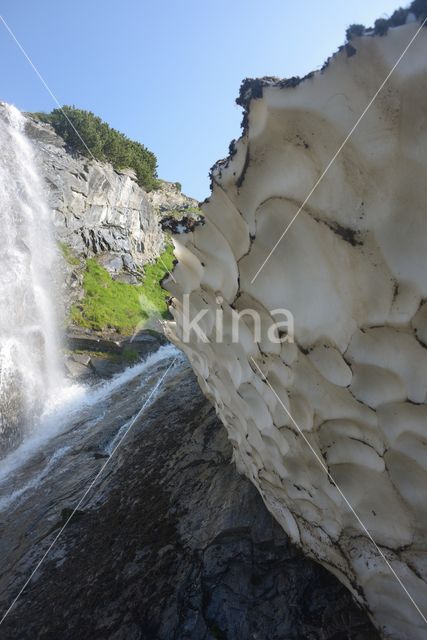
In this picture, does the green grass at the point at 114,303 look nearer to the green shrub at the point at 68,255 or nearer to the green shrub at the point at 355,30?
the green shrub at the point at 68,255

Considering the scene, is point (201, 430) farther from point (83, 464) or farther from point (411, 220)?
point (411, 220)

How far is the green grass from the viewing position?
63.1 ft

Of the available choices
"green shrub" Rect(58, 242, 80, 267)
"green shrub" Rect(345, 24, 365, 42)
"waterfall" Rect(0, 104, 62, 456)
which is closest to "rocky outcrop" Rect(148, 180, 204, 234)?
"green shrub" Rect(58, 242, 80, 267)

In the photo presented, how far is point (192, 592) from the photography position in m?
3.51

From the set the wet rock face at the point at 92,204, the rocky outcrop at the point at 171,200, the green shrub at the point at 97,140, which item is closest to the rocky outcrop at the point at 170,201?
the rocky outcrop at the point at 171,200

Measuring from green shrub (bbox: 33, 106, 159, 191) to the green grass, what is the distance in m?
7.90

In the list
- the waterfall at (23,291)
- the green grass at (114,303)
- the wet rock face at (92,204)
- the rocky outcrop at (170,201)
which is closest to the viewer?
the waterfall at (23,291)

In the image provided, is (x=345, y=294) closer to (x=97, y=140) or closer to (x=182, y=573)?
(x=182, y=573)

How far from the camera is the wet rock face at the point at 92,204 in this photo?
22.1 metres

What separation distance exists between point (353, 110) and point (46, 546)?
17.2ft

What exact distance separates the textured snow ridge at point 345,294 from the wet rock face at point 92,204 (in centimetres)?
2051
